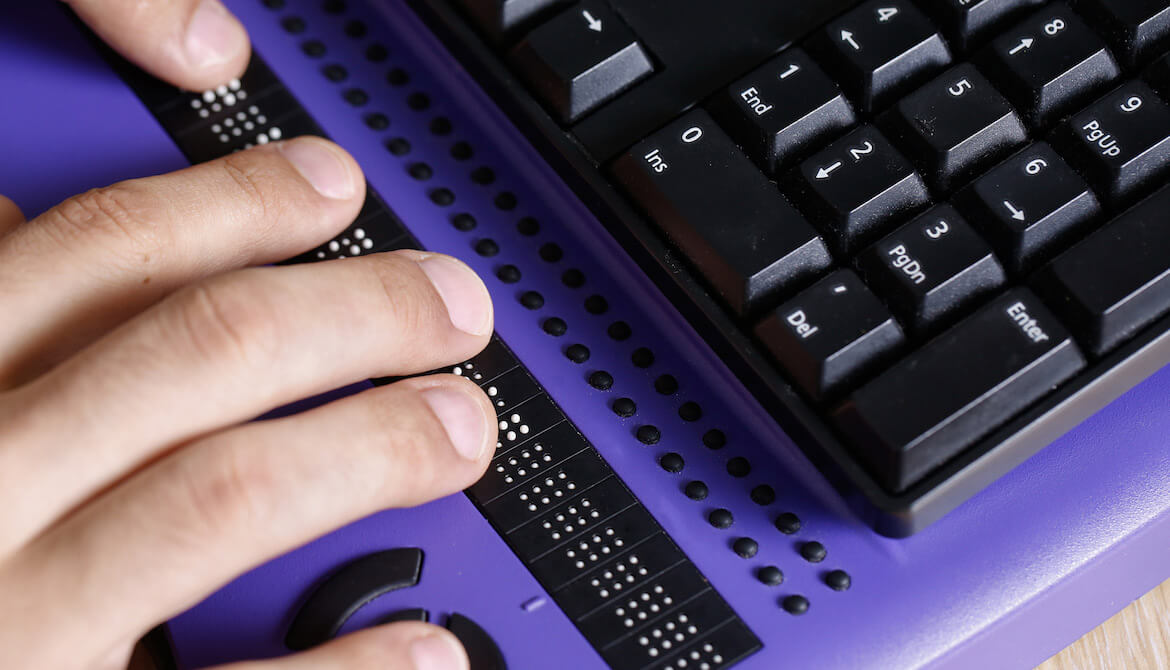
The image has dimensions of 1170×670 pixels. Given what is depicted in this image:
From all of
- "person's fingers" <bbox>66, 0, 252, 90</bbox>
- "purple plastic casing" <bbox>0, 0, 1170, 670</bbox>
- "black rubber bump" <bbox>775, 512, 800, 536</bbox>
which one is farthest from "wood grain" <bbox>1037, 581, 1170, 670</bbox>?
"person's fingers" <bbox>66, 0, 252, 90</bbox>

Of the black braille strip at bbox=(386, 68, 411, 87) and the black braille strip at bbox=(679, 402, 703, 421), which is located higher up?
the black braille strip at bbox=(386, 68, 411, 87)

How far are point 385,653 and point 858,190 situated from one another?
0.76ft

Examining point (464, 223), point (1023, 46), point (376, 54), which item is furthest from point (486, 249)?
point (1023, 46)

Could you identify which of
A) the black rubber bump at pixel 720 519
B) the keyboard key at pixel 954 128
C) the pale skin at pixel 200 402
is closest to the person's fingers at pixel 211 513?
the pale skin at pixel 200 402

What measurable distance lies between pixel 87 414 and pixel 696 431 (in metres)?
0.22

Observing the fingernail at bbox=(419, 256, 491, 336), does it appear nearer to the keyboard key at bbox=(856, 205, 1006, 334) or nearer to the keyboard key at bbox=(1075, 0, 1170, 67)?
the keyboard key at bbox=(856, 205, 1006, 334)

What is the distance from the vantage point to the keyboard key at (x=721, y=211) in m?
0.43

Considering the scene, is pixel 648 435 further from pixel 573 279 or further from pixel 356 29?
pixel 356 29

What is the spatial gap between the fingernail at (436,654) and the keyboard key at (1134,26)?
0.33m

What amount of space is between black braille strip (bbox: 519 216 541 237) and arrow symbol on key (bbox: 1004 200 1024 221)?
19 centimetres

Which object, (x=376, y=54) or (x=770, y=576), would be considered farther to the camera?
(x=376, y=54)

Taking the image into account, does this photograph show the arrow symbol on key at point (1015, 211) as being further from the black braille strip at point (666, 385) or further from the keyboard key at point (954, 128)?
the black braille strip at point (666, 385)

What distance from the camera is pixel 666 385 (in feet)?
1.54

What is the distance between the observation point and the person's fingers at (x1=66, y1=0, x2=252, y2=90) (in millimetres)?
527
